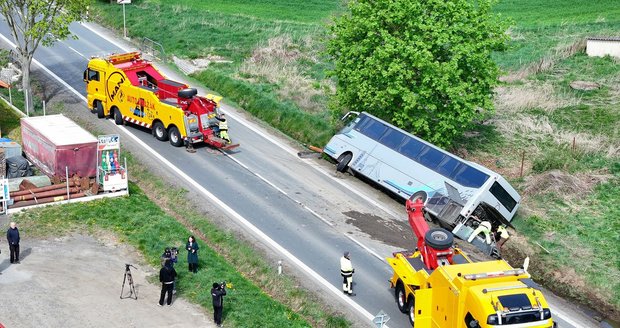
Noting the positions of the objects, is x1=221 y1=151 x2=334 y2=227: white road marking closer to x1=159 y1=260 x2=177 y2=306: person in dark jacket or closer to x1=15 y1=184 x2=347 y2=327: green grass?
x1=15 y1=184 x2=347 y2=327: green grass

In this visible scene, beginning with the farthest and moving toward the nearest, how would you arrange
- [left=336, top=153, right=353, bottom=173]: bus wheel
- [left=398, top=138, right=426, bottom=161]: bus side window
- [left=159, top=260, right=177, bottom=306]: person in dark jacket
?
[left=336, top=153, right=353, bottom=173]: bus wheel → [left=398, top=138, right=426, bottom=161]: bus side window → [left=159, top=260, right=177, bottom=306]: person in dark jacket

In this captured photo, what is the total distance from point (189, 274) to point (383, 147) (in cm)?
1132

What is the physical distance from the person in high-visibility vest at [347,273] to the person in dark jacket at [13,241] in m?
10.3

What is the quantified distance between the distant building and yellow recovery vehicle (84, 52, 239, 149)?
983 inches

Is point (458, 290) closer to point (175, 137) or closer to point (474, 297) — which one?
point (474, 297)

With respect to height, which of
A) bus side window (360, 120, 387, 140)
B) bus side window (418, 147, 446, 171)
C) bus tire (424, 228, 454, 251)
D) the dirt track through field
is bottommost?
the dirt track through field

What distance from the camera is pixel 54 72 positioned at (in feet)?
156

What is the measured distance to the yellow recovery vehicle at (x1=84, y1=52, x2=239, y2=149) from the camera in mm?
37062

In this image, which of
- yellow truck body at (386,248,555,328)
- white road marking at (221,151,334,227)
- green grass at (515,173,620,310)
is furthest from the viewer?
white road marking at (221,151,334,227)

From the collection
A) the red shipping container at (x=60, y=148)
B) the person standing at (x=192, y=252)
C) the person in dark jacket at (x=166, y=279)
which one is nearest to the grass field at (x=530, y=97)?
the red shipping container at (x=60, y=148)

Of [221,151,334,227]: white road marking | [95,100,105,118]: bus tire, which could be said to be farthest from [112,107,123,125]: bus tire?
[221,151,334,227]: white road marking

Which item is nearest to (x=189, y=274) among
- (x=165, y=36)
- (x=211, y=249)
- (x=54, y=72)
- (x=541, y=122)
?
(x=211, y=249)

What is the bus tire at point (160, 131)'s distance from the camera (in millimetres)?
38219

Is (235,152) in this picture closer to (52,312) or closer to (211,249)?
(211,249)
